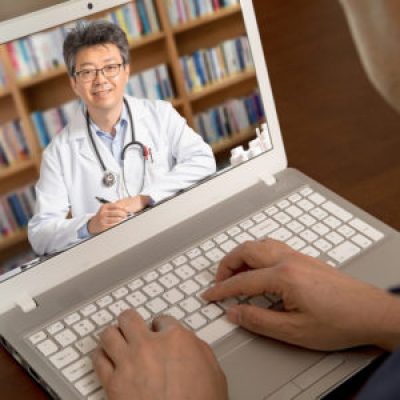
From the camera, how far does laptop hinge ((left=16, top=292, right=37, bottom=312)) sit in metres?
0.88

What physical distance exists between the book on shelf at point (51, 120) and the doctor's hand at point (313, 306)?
10.9 inches

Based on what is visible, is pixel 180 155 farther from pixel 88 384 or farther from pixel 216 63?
pixel 88 384

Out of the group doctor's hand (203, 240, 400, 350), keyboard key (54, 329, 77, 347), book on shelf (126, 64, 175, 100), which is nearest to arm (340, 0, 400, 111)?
doctor's hand (203, 240, 400, 350)

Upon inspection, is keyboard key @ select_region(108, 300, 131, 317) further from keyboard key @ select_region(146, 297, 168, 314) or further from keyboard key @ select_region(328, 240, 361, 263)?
keyboard key @ select_region(328, 240, 361, 263)

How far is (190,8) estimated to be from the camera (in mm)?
961

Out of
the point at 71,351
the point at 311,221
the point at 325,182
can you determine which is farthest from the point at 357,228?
the point at 71,351

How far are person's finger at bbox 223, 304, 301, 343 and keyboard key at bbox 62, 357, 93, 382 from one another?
176mm

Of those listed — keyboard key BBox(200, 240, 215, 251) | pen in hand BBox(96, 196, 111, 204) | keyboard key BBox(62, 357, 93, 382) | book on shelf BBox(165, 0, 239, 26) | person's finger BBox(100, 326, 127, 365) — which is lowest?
keyboard key BBox(62, 357, 93, 382)

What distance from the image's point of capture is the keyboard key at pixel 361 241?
0.91 m

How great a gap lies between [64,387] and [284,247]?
0.31 m

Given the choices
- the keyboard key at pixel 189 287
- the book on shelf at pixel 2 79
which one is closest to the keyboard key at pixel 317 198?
the keyboard key at pixel 189 287

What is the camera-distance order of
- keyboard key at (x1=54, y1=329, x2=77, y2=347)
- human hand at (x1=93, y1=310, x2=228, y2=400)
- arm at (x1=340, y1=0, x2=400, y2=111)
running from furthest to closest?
keyboard key at (x1=54, y1=329, x2=77, y2=347), human hand at (x1=93, y1=310, x2=228, y2=400), arm at (x1=340, y1=0, x2=400, y2=111)

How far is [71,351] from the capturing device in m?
0.81

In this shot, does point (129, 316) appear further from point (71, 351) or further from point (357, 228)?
point (357, 228)
